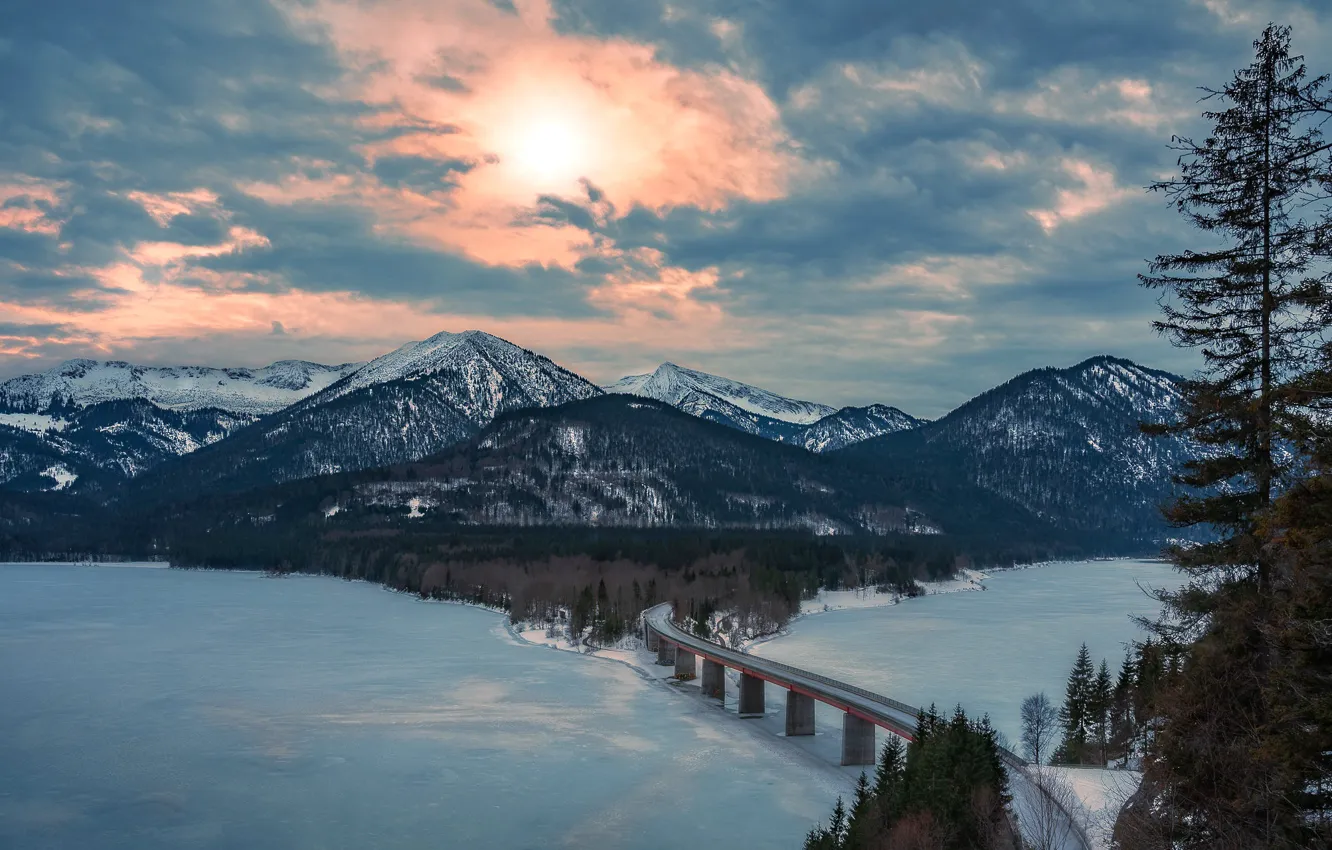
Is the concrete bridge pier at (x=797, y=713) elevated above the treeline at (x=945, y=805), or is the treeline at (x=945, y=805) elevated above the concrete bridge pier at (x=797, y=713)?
the treeline at (x=945, y=805)

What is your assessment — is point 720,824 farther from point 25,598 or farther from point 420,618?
point 25,598

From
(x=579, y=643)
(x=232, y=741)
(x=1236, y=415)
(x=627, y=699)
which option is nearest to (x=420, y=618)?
(x=579, y=643)

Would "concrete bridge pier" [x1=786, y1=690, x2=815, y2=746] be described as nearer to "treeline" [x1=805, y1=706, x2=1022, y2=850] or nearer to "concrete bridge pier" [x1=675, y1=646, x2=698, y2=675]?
"concrete bridge pier" [x1=675, y1=646, x2=698, y2=675]

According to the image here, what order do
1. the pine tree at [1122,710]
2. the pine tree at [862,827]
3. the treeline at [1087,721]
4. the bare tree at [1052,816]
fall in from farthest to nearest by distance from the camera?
the pine tree at [1122,710]
the treeline at [1087,721]
the pine tree at [862,827]
the bare tree at [1052,816]

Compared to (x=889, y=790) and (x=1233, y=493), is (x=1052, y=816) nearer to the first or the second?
(x=889, y=790)

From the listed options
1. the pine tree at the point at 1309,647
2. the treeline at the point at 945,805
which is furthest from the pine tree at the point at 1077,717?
the pine tree at the point at 1309,647

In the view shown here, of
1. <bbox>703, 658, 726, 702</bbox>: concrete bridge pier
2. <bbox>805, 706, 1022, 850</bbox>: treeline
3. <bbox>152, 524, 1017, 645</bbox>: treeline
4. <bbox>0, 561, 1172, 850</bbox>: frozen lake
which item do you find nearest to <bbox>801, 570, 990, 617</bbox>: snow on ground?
<bbox>152, 524, 1017, 645</bbox>: treeline

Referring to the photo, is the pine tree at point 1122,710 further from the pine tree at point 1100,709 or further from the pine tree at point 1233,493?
the pine tree at point 1233,493
